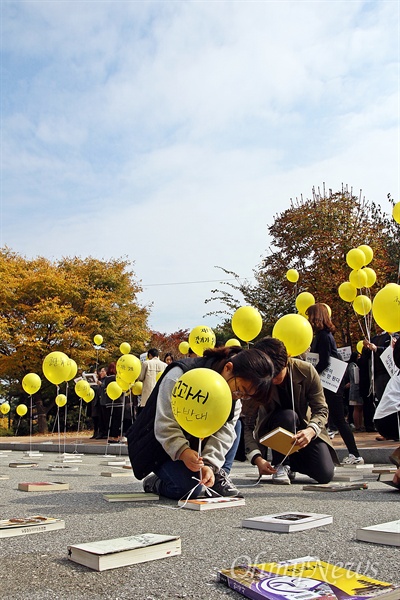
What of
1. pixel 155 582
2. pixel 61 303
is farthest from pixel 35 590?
pixel 61 303

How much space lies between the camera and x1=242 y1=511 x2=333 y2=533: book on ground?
3.15 m

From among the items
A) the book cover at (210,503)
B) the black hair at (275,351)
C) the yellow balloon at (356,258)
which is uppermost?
the yellow balloon at (356,258)

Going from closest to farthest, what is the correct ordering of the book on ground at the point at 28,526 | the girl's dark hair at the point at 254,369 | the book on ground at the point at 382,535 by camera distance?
1. the book on ground at the point at 382,535
2. the book on ground at the point at 28,526
3. the girl's dark hair at the point at 254,369

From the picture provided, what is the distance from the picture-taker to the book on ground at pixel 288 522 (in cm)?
315

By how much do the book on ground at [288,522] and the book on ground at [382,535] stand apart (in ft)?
1.06

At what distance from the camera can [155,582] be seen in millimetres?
2256

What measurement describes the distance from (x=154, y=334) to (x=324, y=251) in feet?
52.4

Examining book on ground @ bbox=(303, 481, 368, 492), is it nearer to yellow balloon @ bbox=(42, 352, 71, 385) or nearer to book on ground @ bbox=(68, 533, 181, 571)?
book on ground @ bbox=(68, 533, 181, 571)

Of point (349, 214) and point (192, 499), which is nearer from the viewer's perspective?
point (192, 499)

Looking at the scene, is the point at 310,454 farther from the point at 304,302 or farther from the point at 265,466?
the point at 304,302

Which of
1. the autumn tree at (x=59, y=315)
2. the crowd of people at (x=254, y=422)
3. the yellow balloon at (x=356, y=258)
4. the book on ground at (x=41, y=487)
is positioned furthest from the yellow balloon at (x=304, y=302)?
the autumn tree at (x=59, y=315)

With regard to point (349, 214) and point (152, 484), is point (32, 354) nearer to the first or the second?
point (349, 214)

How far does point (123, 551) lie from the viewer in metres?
2.47

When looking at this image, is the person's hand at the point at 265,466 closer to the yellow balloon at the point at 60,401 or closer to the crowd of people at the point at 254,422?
the crowd of people at the point at 254,422
